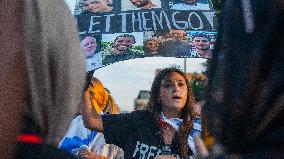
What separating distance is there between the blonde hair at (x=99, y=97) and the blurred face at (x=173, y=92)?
59cm

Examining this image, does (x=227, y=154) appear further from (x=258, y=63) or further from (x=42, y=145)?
(x=42, y=145)

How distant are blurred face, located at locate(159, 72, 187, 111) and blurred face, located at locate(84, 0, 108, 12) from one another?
0.65 meters

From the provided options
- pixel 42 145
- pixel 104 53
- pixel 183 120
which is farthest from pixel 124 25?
pixel 42 145

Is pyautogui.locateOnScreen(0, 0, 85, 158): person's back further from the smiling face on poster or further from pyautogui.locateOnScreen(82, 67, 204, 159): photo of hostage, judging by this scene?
the smiling face on poster

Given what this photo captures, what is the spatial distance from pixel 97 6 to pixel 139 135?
106 cm

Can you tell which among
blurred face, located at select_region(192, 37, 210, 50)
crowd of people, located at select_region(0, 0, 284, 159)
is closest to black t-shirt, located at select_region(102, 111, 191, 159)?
blurred face, located at select_region(192, 37, 210, 50)

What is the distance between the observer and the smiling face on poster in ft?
15.0

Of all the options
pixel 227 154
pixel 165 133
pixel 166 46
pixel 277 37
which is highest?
pixel 277 37

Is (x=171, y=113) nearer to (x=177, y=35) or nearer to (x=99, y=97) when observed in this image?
(x=177, y=35)

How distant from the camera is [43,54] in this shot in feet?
4.42

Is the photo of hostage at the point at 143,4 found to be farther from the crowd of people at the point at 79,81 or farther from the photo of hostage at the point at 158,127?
the crowd of people at the point at 79,81

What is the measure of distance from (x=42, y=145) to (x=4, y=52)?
21 cm

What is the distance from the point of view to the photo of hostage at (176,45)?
14.9 ft

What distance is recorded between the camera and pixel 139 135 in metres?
4.01
